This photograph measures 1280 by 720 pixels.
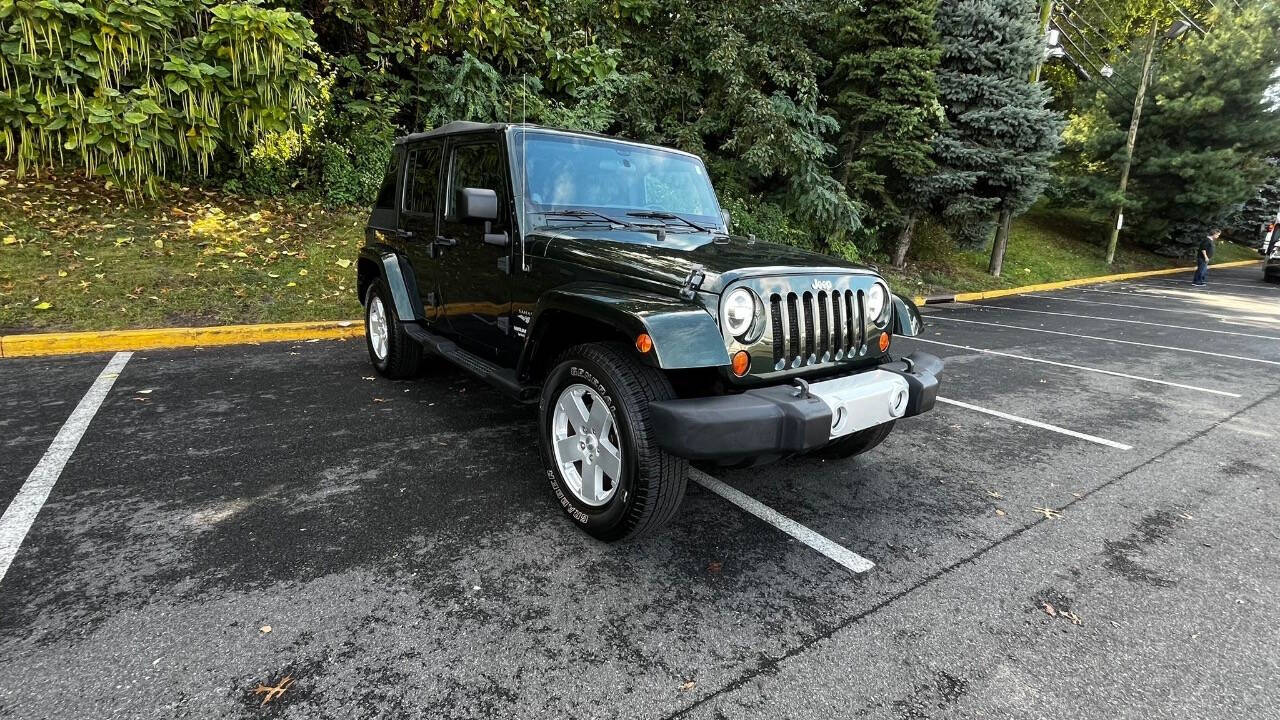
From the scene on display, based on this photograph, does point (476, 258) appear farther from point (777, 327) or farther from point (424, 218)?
point (777, 327)

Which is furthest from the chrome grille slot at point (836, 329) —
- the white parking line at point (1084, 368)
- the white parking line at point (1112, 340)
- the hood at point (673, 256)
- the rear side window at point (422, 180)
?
the white parking line at point (1112, 340)

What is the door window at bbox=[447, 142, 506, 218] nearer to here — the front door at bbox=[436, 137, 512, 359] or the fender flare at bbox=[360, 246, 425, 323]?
the front door at bbox=[436, 137, 512, 359]

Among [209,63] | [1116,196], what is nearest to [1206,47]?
[1116,196]

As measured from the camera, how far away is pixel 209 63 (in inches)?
314

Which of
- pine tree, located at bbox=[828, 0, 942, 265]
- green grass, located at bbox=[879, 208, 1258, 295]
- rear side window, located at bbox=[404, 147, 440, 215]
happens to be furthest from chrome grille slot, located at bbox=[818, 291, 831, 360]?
green grass, located at bbox=[879, 208, 1258, 295]

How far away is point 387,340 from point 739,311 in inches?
140

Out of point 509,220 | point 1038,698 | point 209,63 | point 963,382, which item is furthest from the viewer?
point 209,63

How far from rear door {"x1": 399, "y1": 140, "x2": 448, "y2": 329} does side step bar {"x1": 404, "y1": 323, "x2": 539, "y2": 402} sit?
0.44ft

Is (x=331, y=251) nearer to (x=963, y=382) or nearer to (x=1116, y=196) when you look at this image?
(x=963, y=382)

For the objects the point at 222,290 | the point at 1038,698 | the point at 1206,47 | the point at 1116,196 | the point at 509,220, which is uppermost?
the point at 1206,47

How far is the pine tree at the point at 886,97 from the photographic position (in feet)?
39.4

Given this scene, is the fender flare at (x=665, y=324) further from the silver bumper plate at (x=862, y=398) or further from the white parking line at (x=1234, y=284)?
the white parking line at (x=1234, y=284)

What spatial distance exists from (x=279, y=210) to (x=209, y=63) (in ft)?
7.69

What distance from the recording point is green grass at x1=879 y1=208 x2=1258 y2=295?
14.4 meters
